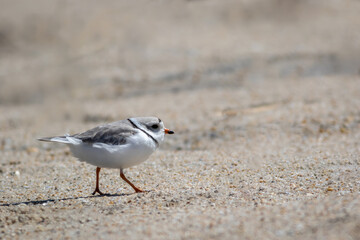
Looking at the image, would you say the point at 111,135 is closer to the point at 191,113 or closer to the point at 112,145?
the point at 112,145

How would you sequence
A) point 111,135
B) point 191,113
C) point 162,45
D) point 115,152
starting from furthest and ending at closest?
point 162,45, point 191,113, point 111,135, point 115,152

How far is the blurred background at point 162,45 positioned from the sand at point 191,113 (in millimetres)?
44

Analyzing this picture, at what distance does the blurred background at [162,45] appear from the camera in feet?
31.7

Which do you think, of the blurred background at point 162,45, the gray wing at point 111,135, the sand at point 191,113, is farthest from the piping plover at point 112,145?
the blurred background at point 162,45

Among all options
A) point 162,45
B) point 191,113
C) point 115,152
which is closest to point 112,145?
point 115,152

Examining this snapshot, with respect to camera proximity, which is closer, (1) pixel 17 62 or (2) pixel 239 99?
(2) pixel 239 99

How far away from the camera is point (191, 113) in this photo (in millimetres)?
8539

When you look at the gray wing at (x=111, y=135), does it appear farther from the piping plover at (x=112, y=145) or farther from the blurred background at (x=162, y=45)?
the blurred background at (x=162, y=45)

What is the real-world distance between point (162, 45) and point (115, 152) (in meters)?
8.37

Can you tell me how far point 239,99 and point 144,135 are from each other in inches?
186

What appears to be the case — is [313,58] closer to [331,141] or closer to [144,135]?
[331,141]

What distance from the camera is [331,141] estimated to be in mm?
6605

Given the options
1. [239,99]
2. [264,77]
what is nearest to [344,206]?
[239,99]

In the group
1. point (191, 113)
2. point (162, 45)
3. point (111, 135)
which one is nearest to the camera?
point (111, 135)
